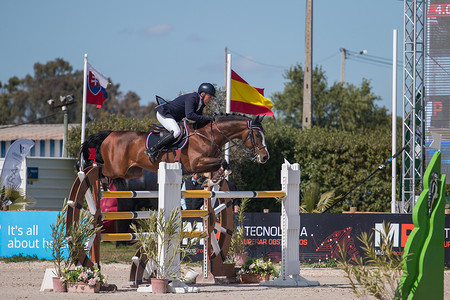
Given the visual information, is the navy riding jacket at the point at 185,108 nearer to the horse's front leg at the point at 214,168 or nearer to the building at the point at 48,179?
the horse's front leg at the point at 214,168

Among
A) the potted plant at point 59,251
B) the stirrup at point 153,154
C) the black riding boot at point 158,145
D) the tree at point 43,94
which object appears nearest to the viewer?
the potted plant at point 59,251

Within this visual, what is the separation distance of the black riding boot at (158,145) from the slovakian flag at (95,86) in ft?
21.8

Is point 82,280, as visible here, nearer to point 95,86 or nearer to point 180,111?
point 180,111

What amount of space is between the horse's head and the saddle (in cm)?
86

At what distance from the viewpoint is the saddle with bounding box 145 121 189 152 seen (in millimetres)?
8789

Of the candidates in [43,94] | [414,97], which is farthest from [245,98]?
[43,94]

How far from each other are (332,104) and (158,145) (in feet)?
97.1

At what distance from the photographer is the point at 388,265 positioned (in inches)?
216

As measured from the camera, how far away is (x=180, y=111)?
29.0 feet

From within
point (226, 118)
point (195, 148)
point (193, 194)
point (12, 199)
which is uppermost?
point (226, 118)

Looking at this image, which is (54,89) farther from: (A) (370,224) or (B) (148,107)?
(A) (370,224)

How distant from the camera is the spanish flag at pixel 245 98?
13.0 metres

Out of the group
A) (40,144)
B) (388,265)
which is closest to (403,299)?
(388,265)

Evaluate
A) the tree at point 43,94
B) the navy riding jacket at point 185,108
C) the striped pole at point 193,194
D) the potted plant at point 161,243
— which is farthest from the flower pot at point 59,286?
the tree at point 43,94
